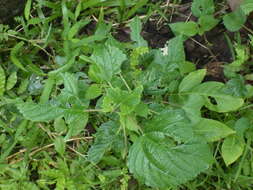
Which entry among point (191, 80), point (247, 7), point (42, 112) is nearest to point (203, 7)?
point (247, 7)

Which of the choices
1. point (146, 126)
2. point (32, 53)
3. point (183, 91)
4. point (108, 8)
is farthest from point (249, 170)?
point (32, 53)

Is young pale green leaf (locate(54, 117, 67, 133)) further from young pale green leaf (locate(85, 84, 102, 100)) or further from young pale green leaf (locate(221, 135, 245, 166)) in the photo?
young pale green leaf (locate(221, 135, 245, 166))

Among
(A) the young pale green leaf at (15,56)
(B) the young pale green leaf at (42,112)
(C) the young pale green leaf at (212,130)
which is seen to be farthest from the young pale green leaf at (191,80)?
(A) the young pale green leaf at (15,56)

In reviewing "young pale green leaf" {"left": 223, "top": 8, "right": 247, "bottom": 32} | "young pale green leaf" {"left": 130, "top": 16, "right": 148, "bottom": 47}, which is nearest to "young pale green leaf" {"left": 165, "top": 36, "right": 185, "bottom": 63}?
"young pale green leaf" {"left": 130, "top": 16, "right": 148, "bottom": 47}

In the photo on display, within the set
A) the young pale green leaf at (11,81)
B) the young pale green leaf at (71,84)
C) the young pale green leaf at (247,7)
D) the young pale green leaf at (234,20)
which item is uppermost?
the young pale green leaf at (247,7)

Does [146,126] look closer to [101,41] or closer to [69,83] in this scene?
[69,83]

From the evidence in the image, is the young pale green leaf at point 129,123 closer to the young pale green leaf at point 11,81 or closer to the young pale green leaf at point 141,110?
the young pale green leaf at point 141,110

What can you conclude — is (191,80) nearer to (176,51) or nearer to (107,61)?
(176,51)
